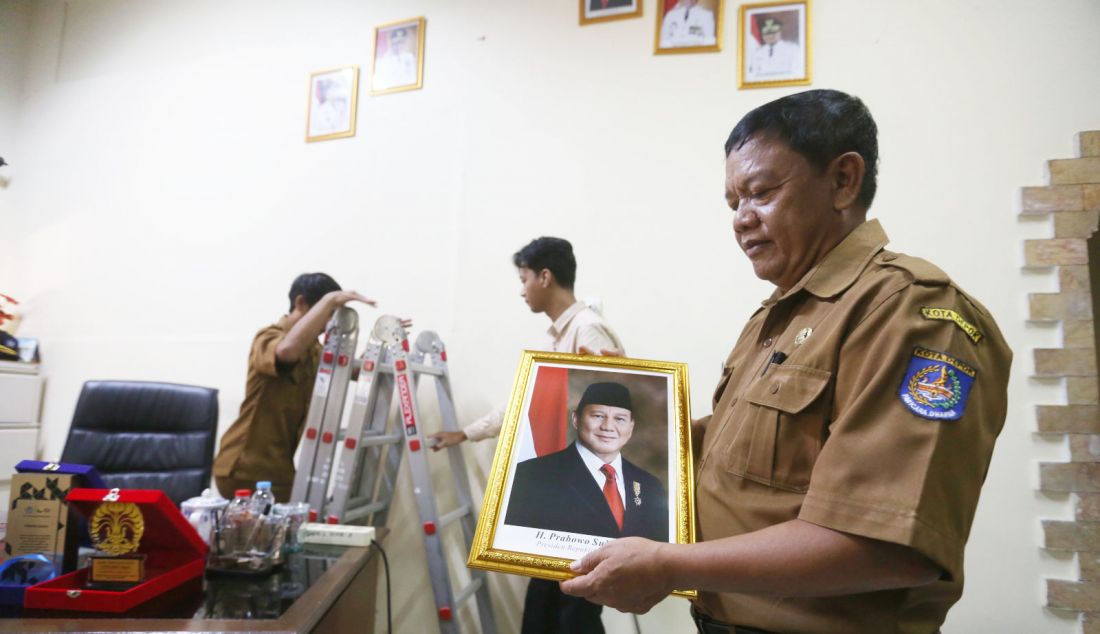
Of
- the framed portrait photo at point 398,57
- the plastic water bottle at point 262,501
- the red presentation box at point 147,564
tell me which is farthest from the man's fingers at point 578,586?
the framed portrait photo at point 398,57

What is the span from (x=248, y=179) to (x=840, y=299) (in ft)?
9.06

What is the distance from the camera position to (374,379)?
195 cm

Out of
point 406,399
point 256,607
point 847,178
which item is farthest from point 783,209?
point 406,399

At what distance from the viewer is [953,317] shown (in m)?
0.59

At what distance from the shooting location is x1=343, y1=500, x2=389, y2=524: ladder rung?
191cm

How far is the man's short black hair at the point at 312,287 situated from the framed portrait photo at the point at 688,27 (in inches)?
62.2

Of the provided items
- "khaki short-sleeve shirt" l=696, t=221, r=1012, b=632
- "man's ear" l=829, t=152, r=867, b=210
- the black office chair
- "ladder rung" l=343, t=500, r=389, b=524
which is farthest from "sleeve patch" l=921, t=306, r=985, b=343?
the black office chair

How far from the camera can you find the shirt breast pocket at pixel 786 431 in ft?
2.16

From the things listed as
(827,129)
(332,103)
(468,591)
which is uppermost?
(332,103)

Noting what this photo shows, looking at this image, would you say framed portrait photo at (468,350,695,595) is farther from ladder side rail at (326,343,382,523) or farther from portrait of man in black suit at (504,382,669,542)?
ladder side rail at (326,343,382,523)

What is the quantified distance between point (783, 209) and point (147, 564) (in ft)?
4.27

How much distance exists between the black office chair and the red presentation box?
89 centimetres

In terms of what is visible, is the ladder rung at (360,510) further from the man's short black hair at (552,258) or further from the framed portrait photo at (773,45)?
the framed portrait photo at (773,45)

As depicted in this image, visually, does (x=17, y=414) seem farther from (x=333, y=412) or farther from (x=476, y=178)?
(x=476, y=178)
